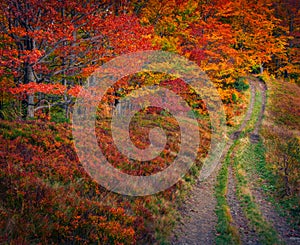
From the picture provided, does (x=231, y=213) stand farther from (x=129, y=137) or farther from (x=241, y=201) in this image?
(x=129, y=137)

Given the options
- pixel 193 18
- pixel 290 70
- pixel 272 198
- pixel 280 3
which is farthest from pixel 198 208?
pixel 280 3

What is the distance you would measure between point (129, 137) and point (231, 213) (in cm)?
637

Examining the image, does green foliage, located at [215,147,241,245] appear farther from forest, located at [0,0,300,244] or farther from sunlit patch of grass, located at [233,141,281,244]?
sunlit patch of grass, located at [233,141,281,244]

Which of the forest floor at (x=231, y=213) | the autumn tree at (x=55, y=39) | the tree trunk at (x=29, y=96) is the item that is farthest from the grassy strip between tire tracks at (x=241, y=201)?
the tree trunk at (x=29, y=96)

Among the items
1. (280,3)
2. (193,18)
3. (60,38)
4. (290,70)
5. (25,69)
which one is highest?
(280,3)

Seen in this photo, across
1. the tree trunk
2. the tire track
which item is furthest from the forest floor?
the tree trunk

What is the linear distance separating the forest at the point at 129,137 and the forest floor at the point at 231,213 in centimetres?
5

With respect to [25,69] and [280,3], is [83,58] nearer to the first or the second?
[25,69]

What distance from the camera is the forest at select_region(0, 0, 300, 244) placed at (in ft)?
21.6

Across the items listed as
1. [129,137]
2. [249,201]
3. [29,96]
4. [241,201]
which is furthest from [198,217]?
[29,96]

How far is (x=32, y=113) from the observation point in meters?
13.7

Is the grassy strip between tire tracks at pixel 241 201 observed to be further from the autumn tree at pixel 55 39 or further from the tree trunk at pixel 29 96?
the tree trunk at pixel 29 96

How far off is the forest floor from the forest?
53mm

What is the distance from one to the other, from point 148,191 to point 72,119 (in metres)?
7.09
